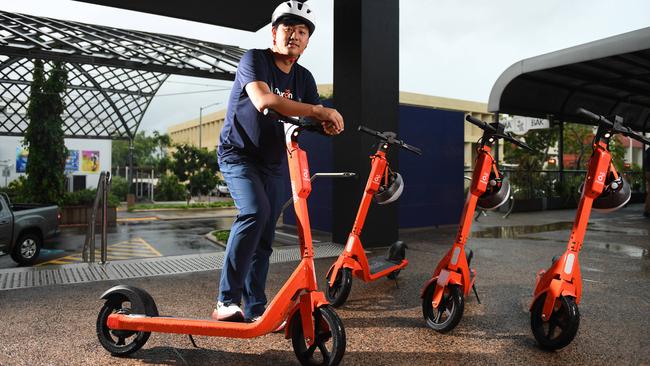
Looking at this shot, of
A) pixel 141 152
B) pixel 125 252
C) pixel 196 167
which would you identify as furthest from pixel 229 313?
pixel 141 152

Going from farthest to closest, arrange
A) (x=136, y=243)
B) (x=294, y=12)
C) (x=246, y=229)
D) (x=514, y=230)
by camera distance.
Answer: (x=136, y=243), (x=514, y=230), (x=246, y=229), (x=294, y=12)

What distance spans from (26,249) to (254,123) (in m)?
6.33

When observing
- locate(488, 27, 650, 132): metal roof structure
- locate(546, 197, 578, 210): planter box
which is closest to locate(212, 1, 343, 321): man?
locate(488, 27, 650, 132): metal roof structure

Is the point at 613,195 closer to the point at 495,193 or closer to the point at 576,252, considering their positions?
the point at 576,252

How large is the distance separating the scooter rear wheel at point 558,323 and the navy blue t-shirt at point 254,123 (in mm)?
1720

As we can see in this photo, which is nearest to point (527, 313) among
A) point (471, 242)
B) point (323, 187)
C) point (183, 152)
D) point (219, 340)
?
point (219, 340)

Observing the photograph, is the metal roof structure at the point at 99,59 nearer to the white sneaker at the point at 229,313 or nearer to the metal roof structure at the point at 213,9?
the metal roof structure at the point at 213,9

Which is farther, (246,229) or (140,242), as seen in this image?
(140,242)

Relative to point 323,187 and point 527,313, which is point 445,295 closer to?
point 527,313

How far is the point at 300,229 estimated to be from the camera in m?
2.45

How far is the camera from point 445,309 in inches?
121

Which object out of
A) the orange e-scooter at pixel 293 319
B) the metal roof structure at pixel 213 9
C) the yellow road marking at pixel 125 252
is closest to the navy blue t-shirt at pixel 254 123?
the orange e-scooter at pixel 293 319

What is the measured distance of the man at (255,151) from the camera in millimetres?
2506

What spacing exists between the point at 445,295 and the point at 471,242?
4525mm
